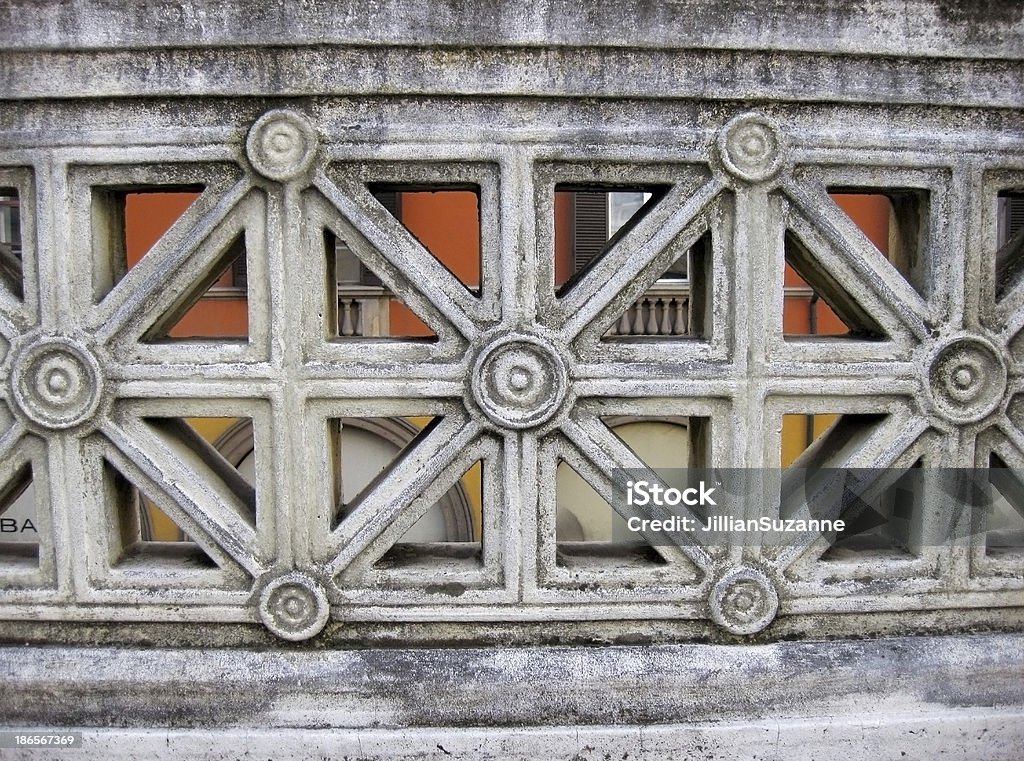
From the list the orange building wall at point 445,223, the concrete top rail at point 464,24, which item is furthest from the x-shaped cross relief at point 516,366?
the orange building wall at point 445,223

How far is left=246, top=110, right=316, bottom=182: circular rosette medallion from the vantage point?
2.20m

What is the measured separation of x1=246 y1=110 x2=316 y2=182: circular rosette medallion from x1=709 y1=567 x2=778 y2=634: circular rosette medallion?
1.66m

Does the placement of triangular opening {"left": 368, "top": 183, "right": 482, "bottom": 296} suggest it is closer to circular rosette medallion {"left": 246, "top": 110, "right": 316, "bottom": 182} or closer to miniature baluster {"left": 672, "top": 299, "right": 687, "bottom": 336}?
miniature baluster {"left": 672, "top": 299, "right": 687, "bottom": 336}

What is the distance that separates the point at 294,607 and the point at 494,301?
3.42 feet

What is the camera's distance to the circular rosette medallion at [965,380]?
7.55 feet

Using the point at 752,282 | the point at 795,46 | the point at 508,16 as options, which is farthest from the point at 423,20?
the point at 752,282

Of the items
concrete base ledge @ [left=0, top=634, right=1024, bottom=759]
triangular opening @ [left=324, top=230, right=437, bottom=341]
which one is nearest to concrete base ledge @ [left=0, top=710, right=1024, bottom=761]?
concrete base ledge @ [left=0, top=634, right=1024, bottom=759]

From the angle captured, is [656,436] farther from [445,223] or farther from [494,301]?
[494,301]

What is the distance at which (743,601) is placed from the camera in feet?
7.73

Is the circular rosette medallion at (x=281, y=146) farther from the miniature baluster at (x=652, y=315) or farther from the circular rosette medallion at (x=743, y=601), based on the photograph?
the miniature baluster at (x=652, y=315)

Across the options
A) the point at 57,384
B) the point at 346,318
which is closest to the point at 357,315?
the point at 346,318

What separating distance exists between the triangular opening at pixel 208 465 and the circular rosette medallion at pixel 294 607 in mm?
213

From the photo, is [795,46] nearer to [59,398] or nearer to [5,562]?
[59,398]

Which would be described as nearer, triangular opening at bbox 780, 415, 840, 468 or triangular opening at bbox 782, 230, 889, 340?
triangular opening at bbox 782, 230, 889, 340
